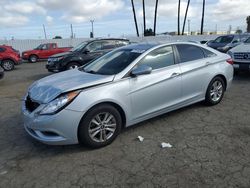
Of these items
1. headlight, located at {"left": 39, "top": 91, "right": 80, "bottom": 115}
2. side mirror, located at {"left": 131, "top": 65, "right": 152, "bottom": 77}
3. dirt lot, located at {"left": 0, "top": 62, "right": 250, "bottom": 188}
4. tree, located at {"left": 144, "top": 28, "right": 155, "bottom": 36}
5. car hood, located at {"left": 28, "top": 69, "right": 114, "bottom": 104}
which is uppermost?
tree, located at {"left": 144, "top": 28, "right": 155, "bottom": 36}

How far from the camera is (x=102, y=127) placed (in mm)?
3652

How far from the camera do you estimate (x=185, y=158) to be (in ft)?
10.9

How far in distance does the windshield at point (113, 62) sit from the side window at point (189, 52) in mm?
963

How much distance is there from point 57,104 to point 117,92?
91 centimetres

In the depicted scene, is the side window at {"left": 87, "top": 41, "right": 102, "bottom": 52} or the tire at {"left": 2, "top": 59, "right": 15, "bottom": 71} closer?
the side window at {"left": 87, "top": 41, "right": 102, "bottom": 52}

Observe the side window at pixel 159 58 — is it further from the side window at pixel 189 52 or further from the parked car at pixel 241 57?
the parked car at pixel 241 57

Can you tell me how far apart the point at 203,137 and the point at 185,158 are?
0.78 meters

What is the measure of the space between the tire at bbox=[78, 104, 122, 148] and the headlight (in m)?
0.33

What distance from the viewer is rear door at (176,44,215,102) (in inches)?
182

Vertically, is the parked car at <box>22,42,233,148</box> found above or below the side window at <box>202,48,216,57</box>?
below

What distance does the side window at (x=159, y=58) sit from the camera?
4.22 meters

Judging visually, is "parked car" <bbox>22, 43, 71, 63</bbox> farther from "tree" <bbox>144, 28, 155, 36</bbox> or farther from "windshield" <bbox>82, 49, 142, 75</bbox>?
"tree" <bbox>144, 28, 155, 36</bbox>

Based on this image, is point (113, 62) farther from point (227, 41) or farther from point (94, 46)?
point (227, 41)

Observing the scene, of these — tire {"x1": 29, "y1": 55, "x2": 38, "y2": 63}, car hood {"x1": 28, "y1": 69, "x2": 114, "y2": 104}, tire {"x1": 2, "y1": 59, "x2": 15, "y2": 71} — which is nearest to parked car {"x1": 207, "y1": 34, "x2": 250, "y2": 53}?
car hood {"x1": 28, "y1": 69, "x2": 114, "y2": 104}
